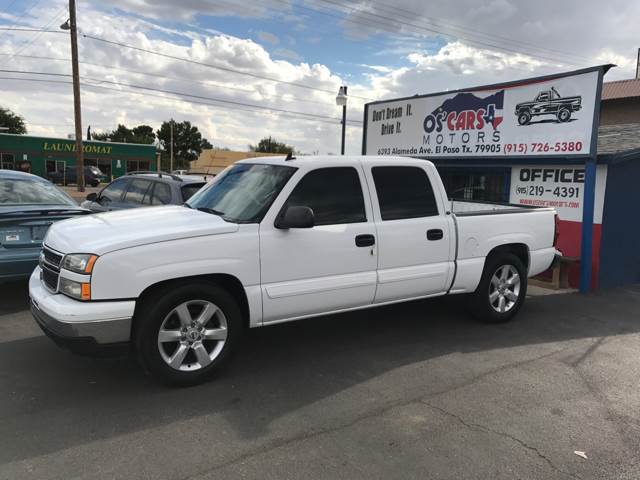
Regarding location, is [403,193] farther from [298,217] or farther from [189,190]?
[189,190]

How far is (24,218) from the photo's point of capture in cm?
615

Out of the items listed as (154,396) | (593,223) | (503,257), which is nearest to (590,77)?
(593,223)

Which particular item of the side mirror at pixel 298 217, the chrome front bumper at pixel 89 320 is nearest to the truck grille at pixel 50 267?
the chrome front bumper at pixel 89 320

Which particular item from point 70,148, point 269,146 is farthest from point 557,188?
point 269,146

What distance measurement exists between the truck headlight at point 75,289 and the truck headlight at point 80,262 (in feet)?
0.29

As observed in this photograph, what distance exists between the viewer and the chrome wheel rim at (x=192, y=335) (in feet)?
13.1

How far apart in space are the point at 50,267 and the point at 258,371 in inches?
74.6

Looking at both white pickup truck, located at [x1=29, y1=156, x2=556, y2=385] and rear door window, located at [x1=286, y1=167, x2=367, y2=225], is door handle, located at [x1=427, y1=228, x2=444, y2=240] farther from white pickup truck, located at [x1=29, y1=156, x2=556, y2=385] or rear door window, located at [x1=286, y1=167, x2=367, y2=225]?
rear door window, located at [x1=286, y1=167, x2=367, y2=225]

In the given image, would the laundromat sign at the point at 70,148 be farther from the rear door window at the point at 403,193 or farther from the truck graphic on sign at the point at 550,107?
the rear door window at the point at 403,193

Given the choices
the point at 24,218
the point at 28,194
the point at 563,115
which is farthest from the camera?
the point at 563,115

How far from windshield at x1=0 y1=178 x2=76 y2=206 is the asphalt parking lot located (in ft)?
6.15

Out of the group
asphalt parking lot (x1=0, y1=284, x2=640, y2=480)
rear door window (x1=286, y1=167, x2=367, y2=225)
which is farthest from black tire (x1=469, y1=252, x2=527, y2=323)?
rear door window (x1=286, y1=167, x2=367, y2=225)

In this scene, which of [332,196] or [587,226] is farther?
[587,226]

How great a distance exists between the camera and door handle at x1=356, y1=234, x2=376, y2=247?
471cm
